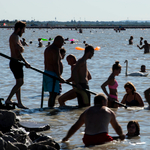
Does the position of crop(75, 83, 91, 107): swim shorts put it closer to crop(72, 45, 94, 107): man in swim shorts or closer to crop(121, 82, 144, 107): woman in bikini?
crop(72, 45, 94, 107): man in swim shorts

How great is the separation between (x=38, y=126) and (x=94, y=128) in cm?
197

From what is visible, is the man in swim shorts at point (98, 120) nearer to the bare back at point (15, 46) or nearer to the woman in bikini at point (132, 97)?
the bare back at point (15, 46)

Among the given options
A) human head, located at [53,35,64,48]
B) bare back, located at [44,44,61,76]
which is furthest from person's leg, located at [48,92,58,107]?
human head, located at [53,35,64,48]

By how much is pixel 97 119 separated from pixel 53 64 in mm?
3472

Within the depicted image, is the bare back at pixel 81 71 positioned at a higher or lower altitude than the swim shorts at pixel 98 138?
higher

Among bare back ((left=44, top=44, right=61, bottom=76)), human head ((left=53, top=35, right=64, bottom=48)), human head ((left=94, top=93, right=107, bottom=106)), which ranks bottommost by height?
human head ((left=94, top=93, right=107, bottom=106))

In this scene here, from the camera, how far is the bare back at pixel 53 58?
8938mm

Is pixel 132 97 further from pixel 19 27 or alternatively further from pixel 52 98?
pixel 19 27

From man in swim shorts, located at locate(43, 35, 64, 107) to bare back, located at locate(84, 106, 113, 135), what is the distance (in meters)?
3.12

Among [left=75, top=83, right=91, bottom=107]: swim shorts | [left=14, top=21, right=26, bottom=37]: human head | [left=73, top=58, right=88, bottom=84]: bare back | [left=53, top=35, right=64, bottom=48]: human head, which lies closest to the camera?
[left=14, top=21, right=26, bottom=37]: human head

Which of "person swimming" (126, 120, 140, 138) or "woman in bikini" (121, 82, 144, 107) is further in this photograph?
"woman in bikini" (121, 82, 144, 107)

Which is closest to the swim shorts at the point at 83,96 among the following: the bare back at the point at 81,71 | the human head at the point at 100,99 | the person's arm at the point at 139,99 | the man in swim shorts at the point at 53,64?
the bare back at the point at 81,71

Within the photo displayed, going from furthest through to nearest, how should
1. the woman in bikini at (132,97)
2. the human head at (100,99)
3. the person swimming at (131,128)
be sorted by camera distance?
the woman in bikini at (132,97), the person swimming at (131,128), the human head at (100,99)

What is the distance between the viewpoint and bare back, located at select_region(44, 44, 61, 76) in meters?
8.94
